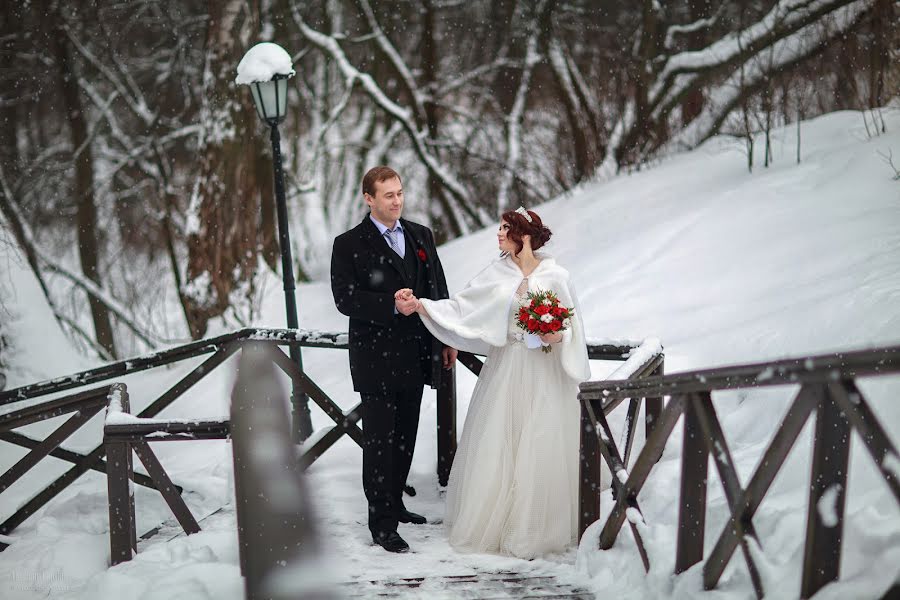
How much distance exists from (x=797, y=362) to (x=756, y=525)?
1007 mm

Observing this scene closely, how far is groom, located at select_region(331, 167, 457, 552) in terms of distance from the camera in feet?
14.2

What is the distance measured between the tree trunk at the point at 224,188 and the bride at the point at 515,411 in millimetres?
6395

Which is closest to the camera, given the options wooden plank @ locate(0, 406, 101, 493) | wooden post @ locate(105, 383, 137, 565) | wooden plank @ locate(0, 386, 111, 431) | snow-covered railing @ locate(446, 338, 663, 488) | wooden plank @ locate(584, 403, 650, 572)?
wooden plank @ locate(584, 403, 650, 572)

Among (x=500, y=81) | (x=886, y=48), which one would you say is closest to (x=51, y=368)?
(x=886, y=48)

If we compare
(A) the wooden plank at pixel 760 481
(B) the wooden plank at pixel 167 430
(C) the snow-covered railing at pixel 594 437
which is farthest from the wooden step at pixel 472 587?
(B) the wooden plank at pixel 167 430

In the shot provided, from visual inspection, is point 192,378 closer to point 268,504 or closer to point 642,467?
point 268,504

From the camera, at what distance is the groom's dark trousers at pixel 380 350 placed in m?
4.34

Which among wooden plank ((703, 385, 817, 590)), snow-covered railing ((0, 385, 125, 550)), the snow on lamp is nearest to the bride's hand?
wooden plank ((703, 385, 817, 590))

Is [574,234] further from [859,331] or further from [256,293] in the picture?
[859,331]

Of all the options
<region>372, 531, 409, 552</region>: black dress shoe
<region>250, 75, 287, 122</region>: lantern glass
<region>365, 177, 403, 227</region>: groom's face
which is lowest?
<region>372, 531, 409, 552</region>: black dress shoe

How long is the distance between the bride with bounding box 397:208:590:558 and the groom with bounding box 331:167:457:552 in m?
0.18

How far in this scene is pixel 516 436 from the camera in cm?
429

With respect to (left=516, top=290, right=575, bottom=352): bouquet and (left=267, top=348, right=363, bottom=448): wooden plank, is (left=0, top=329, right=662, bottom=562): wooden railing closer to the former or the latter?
(left=267, top=348, right=363, bottom=448): wooden plank

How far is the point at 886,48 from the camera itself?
27.0 feet
